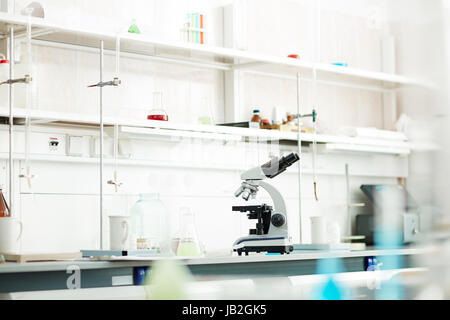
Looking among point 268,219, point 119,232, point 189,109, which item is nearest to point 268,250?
point 268,219

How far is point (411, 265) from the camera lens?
0.61 m

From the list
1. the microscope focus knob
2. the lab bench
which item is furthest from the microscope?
the lab bench

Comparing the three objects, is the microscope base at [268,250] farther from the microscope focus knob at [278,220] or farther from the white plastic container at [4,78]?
the white plastic container at [4,78]

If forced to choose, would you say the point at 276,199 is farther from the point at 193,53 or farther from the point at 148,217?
the point at 193,53

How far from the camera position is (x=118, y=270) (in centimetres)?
226

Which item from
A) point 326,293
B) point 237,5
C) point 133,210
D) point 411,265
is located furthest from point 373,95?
point 411,265

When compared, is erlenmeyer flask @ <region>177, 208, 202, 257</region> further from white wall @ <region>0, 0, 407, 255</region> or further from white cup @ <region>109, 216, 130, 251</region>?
white wall @ <region>0, 0, 407, 255</region>

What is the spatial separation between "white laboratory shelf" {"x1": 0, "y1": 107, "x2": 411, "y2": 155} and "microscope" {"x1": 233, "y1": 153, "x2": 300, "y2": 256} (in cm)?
51

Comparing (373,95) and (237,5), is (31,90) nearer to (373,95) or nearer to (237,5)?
(237,5)

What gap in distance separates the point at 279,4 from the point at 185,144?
1.23 meters

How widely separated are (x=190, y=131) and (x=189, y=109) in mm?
265

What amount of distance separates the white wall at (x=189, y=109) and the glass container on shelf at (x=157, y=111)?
4cm

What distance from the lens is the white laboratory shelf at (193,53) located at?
3.03 metres
